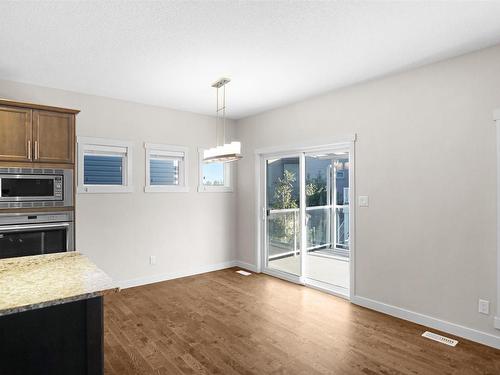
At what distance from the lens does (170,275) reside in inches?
195

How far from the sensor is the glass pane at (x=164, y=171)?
488 centimetres

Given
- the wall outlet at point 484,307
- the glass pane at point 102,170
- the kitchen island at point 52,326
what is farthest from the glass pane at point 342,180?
the kitchen island at point 52,326

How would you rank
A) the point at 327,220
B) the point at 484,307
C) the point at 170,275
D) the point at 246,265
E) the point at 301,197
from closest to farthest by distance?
the point at 484,307 → the point at 327,220 → the point at 301,197 → the point at 170,275 → the point at 246,265

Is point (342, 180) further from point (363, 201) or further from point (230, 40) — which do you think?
point (230, 40)

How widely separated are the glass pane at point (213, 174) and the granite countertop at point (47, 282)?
3241 millimetres

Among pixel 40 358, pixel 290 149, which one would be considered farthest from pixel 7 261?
pixel 290 149

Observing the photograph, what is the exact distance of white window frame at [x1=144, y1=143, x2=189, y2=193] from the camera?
475 centimetres

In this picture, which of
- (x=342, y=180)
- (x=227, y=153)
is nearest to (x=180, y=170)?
(x=227, y=153)

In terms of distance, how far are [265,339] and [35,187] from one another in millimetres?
2848

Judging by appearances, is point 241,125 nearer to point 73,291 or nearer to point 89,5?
point 89,5

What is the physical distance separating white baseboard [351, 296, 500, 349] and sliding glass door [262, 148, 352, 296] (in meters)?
0.47

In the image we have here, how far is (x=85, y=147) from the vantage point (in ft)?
13.8

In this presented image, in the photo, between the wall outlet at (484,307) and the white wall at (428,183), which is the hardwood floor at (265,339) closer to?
the wall outlet at (484,307)

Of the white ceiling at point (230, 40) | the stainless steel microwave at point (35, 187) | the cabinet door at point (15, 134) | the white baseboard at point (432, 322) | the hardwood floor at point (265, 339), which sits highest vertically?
the white ceiling at point (230, 40)
